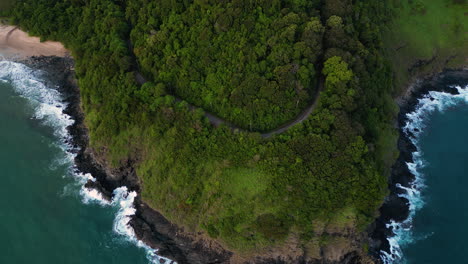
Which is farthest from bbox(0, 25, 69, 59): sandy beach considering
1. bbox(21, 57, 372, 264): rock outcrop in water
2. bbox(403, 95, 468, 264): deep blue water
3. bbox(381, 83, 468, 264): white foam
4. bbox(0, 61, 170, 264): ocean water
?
bbox(403, 95, 468, 264): deep blue water

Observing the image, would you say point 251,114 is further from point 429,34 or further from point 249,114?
point 429,34

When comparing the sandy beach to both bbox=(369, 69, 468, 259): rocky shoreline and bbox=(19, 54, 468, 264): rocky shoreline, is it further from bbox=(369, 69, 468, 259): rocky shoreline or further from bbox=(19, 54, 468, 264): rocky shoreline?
bbox=(369, 69, 468, 259): rocky shoreline

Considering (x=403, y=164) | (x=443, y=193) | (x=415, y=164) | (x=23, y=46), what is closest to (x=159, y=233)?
(x=403, y=164)

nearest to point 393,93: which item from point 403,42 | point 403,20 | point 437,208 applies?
point 403,42

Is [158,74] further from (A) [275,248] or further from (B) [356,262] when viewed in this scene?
(B) [356,262]

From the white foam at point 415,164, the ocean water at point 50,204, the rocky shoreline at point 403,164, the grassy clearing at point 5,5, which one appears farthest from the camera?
the grassy clearing at point 5,5

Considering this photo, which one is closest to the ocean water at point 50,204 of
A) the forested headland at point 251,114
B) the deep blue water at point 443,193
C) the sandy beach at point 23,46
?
the forested headland at point 251,114

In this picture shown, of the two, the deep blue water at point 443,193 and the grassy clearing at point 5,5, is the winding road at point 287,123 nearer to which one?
the deep blue water at point 443,193
